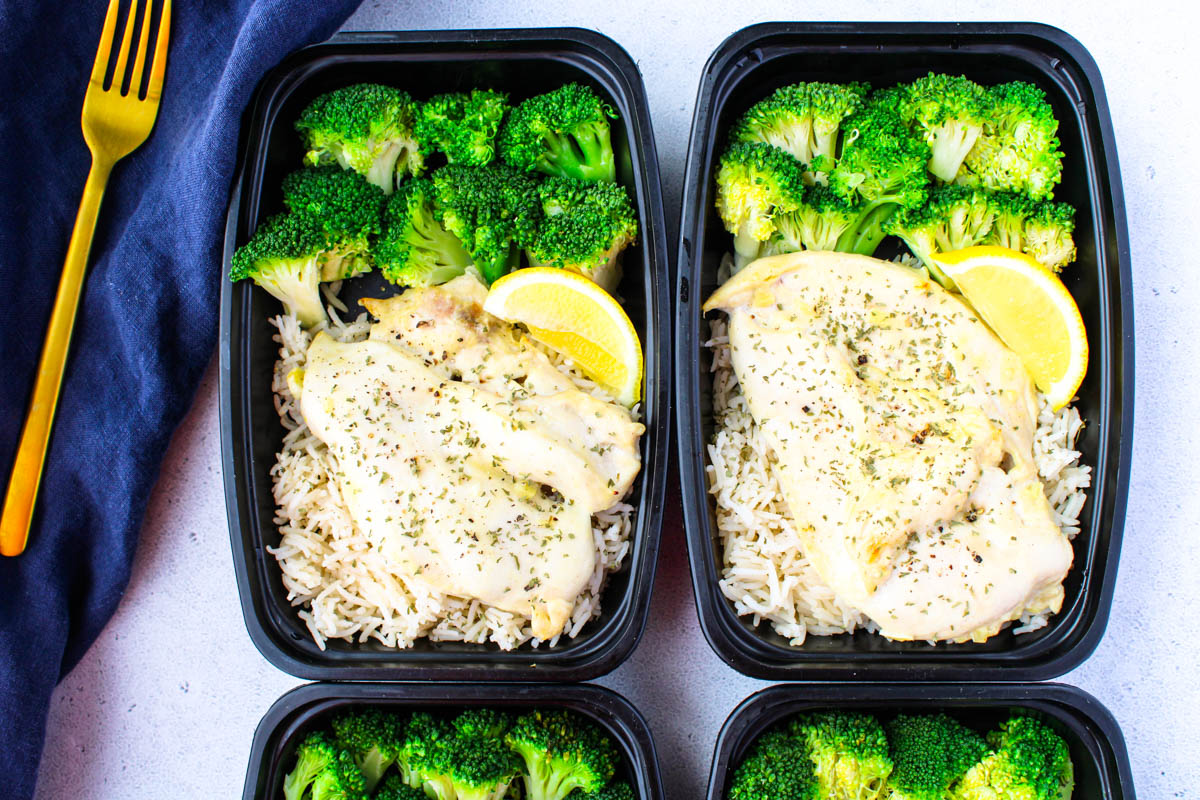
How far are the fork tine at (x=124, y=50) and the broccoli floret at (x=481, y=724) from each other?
2.22 metres

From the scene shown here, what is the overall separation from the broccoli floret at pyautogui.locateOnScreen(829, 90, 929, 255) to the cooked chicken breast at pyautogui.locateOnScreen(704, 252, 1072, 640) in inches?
7.6

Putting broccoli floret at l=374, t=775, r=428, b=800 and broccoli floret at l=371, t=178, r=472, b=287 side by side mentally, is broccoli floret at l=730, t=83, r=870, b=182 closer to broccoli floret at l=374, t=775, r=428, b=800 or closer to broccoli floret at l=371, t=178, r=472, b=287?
broccoli floret at l=371, t=178, r=472, b=287

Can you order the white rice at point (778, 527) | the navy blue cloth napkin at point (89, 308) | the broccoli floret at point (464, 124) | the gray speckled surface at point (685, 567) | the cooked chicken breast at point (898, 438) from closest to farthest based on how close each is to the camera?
the cooked chicken breast at point (898, 438), the white rice at point (778, 527), the broccoli floret at point (464, 124), the navy blue cloth napkin at point (89, 308), the gray speckled surface at point (685, 567)

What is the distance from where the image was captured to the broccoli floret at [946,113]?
2480mm

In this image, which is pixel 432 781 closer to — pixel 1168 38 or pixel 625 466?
pixel 625 466

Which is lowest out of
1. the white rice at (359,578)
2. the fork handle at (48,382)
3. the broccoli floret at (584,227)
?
the white rice at (359,578)

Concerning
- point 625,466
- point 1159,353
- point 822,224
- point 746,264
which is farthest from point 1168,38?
point 625,466

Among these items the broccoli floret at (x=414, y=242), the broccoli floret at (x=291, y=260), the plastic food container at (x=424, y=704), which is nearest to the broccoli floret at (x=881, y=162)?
the broccoli floret at (x=414, y=242)

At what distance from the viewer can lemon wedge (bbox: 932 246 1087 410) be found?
246 cm

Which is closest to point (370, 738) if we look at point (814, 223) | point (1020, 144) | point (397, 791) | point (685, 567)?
point (397, 791)

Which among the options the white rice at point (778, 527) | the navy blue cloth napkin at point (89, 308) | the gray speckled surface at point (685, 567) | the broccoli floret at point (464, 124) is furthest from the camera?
the gray speckled surface at point (685, 567)

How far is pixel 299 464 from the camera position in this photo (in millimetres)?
2529

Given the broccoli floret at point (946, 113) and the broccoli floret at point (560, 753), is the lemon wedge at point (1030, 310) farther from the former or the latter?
the broccoli floret at point (560, 753)

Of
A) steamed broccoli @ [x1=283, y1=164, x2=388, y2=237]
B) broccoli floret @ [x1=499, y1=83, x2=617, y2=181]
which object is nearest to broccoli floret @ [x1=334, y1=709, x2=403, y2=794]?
steamed broccoli @ [x1=283, y1=164, x2=388, y2=237]
